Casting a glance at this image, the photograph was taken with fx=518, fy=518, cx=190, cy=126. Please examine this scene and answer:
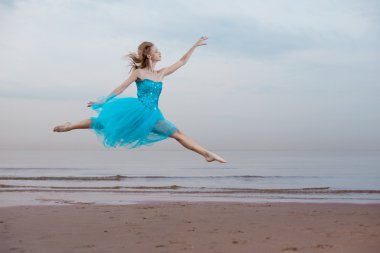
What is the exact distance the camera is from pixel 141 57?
6.89 metres

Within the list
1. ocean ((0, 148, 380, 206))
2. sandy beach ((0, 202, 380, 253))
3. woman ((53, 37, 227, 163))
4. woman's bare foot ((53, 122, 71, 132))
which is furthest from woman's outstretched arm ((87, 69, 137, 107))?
ocean ((0, 148, 380, 206))

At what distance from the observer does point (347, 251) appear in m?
6.96

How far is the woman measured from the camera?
21.9ft

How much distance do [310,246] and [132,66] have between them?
353 centimetres

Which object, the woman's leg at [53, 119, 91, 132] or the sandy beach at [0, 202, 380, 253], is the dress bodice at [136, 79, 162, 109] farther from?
the sandy beach at [0, 202, 380, 253]

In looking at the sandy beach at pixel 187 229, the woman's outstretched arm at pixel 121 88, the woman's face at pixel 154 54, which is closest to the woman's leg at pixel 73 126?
the woman's outstretched arm at pixel 121 88

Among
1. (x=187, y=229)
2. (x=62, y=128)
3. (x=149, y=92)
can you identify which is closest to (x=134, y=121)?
(x=149, y=92)

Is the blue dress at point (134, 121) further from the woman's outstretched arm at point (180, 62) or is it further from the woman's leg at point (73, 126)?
the woman's outstretched arm at point (180, 62)

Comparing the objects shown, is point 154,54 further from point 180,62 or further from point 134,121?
point 134,121

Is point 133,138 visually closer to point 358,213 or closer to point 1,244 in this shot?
point 1,244

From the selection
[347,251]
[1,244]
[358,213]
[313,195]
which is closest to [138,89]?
[1,244]

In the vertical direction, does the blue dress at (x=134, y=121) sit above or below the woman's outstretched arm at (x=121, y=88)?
below

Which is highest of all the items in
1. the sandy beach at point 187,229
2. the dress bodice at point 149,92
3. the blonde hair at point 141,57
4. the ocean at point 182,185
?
the blonde hair at point 141,57

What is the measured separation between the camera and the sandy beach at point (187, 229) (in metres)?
7.27
